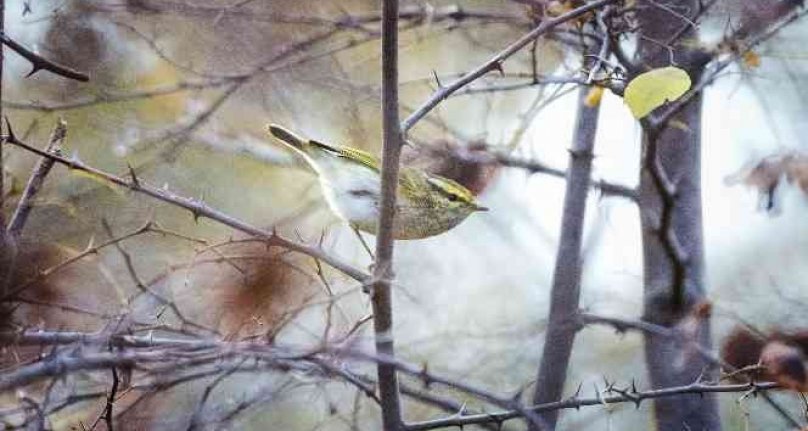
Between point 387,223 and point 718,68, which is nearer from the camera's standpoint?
point 387,223

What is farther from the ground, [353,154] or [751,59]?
[751,59]

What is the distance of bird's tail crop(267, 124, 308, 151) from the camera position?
4.40 ft

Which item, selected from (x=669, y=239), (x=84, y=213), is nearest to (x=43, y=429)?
(x=84, y=213)

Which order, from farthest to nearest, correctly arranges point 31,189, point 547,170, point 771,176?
point 547,170, point 771,176, point 31,189

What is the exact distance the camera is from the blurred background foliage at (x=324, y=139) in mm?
1402

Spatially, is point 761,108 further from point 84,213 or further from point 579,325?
point 84,213

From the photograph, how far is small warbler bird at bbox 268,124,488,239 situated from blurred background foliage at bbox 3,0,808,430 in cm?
6

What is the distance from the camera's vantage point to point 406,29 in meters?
1.65

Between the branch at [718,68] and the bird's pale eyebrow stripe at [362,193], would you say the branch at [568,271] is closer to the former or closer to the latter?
the branch at [718,68]

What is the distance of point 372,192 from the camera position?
1272 millimetres

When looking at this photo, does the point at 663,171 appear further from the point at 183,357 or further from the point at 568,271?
the point at 183,357

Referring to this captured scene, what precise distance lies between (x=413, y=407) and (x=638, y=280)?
35 cm

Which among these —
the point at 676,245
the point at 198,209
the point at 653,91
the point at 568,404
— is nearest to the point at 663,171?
the point at 676,245

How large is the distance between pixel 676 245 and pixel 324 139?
0.51m
